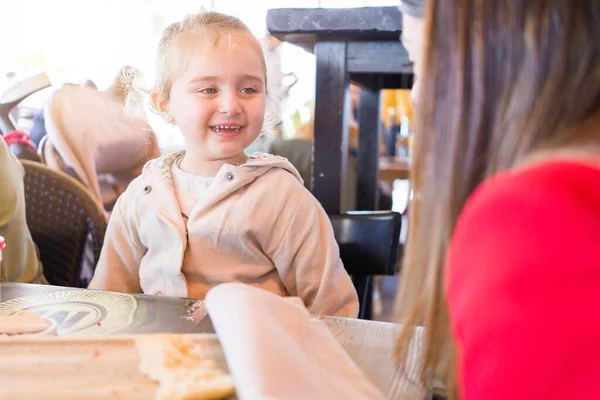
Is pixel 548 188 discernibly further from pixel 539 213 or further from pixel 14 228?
pixel 14 228

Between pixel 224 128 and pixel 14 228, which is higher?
pixel 224 128

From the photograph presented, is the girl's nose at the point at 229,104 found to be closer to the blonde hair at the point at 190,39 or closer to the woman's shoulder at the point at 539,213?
the blonde hair at the point at 190,39

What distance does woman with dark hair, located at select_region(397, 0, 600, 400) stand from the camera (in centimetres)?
34

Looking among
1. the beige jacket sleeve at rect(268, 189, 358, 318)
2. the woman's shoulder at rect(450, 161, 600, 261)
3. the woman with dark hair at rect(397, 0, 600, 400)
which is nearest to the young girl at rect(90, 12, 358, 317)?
the beige jacket sleeve at rect(268, 189, 358, 318)

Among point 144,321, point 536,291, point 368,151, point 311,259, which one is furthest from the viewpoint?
point 368,151

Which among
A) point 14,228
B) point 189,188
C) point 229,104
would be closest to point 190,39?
point 229,104

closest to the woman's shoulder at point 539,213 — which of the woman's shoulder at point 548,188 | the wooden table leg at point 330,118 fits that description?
the woman's shoulder at point 548,188

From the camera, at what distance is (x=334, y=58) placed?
4.24 feet

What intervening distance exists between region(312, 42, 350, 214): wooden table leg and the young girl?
15 centimetres

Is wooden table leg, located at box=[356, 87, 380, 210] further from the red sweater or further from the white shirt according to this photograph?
the red sweater

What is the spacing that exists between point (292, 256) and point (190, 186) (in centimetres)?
25

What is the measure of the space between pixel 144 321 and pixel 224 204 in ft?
1.33

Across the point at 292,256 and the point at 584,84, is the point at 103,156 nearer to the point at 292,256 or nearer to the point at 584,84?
the point at 292,256

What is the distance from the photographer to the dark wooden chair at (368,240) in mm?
1140
